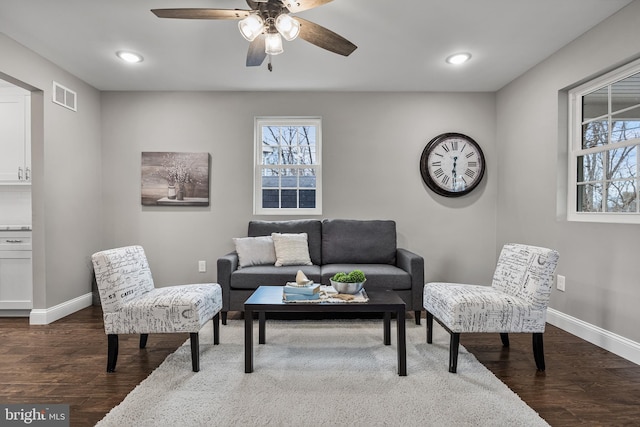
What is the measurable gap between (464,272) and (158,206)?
12.1 ft

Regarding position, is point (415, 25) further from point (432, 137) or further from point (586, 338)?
point (586, 338)

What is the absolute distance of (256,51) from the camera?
2.45 m

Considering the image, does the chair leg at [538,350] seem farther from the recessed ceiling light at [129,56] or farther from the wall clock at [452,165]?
the recessed ceiling light at [129,56]

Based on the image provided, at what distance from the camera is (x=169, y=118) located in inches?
168

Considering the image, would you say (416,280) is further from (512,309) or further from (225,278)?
(225,278)

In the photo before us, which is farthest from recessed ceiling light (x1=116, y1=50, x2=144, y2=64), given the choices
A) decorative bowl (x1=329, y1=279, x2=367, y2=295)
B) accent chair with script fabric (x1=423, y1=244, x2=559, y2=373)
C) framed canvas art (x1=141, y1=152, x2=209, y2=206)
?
accent chair with script fabric (x1=423, y1=244, x2=559, y2=373)

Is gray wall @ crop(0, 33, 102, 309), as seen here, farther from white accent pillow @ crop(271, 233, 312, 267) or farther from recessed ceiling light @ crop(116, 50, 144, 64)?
white accent pillow @ crop(271, 233, 312, 267)

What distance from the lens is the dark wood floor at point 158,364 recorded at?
75.1 inches

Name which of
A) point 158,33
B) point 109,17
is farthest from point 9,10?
point 158,33

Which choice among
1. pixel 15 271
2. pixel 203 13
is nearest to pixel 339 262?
pixel 203 13

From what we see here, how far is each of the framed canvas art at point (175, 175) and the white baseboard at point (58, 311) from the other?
1.23 metres

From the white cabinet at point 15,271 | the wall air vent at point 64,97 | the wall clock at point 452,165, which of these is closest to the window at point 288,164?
the wall clock at point 452,165

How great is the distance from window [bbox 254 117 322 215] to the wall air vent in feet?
6.33

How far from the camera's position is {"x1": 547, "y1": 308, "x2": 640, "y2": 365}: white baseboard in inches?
99.3
